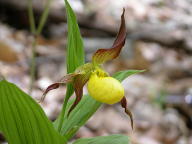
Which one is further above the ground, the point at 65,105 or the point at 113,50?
the point at 113,50

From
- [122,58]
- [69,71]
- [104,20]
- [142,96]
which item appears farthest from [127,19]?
[69,71]

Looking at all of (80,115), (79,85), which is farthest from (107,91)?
(80,115)

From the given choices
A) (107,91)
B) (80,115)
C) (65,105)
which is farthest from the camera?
(80,115)

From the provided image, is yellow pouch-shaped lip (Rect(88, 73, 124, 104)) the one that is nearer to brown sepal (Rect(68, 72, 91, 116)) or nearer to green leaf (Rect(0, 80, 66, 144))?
brown sepal (Rect(68, 72, 91, 116))

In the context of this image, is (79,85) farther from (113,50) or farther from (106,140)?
(106,140)

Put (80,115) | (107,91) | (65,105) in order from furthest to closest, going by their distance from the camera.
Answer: (80,115), (65,105), (107,91)

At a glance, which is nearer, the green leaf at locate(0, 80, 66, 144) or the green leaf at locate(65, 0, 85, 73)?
the green leaf at locate(0, 80, 66, 144)

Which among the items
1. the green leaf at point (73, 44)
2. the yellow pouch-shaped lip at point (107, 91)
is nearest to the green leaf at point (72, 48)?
the green leaf at point (73, 44)

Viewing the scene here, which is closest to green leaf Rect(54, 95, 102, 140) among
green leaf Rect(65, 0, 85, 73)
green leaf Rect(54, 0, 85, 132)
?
green leaf Rect(54, 0, 85, 132)
